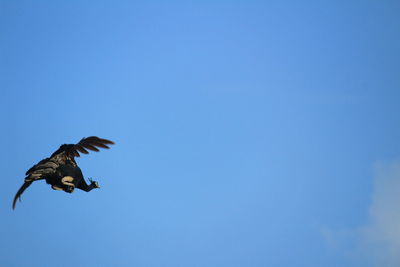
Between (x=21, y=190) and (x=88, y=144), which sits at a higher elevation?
(x=88, y=144)

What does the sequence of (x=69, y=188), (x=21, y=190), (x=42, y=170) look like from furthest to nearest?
(x=21, y=190) → (x=69, y=188) → (x=42, y=170)

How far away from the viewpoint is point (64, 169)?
74.0ft

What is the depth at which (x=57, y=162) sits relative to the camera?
22.5 metres

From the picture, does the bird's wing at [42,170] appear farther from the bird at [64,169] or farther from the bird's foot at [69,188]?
the bird's foot at [69,188]

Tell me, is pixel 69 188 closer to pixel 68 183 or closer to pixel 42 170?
pixel 68 183

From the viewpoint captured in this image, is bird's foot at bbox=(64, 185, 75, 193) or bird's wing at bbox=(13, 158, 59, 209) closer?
bird's wing at bbox=(13, 158, 59, 209)

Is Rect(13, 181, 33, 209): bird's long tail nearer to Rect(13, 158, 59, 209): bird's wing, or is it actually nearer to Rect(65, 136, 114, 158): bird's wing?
Rect(13, 158, 59, 209): bird's wing

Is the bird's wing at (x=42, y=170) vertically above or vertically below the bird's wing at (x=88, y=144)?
below

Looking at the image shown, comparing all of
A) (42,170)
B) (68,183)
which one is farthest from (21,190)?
(68,183)

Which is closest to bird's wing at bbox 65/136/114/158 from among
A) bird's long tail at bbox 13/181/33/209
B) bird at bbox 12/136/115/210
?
bird at bbox 12/136/115/210

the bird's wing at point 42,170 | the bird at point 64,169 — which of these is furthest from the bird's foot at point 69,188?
the bird's wing at point 42,170

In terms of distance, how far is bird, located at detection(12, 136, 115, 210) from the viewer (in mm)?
22109

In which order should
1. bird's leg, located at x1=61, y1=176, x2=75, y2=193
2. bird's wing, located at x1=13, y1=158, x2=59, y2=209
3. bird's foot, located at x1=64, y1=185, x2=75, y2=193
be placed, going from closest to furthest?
bird's wing, located at x1=13, y1=158, x2=59, y2=209
bird's leg, located at x1=61, y1=176, x2=75, y2=193
bird's foot, located at x1=64, y1=185, x2=75, y2=193

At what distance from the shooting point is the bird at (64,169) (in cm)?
2211
